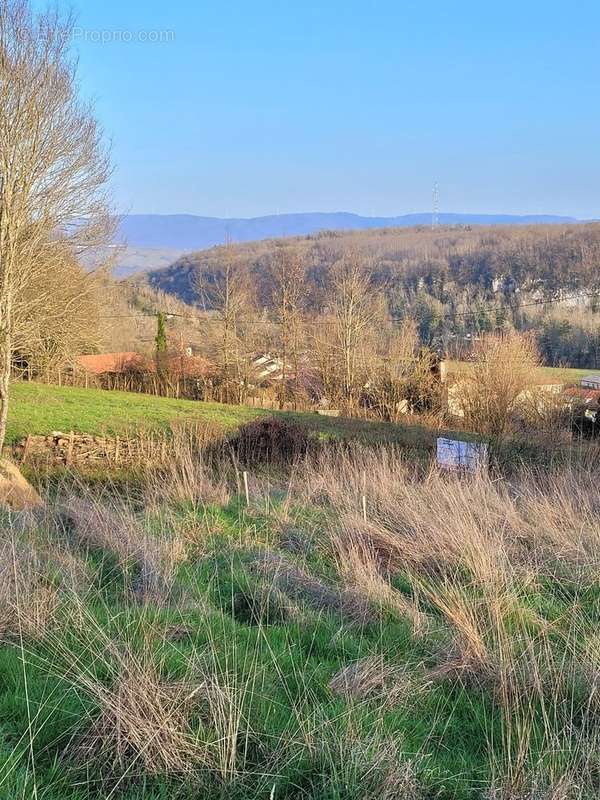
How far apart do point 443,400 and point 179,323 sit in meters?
24.3

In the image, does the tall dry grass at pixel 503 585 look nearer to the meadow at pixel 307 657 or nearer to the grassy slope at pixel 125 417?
the meadow at pixel 307 657

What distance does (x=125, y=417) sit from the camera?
73.7 feet

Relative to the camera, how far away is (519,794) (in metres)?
2.05

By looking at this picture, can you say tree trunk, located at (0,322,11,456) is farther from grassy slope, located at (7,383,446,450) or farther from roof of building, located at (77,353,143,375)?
roof of building, located at (77,353,143,375)

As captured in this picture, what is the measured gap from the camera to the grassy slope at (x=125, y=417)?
1900 centimetres

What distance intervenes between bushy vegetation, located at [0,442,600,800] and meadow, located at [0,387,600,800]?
0.01m

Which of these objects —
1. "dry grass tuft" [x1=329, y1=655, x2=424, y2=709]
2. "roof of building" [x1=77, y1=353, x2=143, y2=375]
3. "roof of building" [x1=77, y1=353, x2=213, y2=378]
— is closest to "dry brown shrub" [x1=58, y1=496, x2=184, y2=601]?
"dry grass tuft" [x1=329, y1=655, x2=424, y2=709]

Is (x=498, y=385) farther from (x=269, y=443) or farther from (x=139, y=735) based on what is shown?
(x=139, y=735)

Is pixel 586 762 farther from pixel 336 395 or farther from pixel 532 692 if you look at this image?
pixel 336 395

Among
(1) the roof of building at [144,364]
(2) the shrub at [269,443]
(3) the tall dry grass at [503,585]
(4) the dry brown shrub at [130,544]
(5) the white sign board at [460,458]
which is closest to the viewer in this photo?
(3) the tall dry grass at [503,585]

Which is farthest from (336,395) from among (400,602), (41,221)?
(400,602)

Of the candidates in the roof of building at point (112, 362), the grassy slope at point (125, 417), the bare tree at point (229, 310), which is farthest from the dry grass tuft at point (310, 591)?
the roof of building at point (112, 362)

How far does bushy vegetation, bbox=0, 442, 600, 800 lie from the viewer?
2.17 meters

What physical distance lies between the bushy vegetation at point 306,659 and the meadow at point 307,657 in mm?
12
